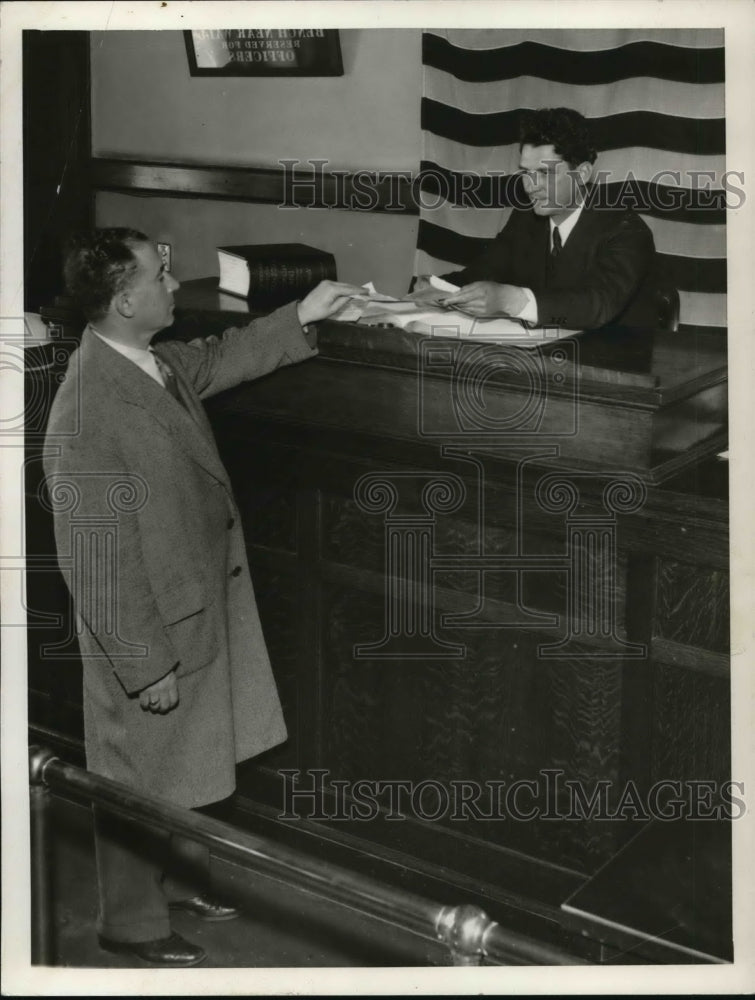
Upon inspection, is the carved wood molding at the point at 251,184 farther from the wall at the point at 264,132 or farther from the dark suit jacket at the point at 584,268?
the dark suit jacket at the point at 584,268

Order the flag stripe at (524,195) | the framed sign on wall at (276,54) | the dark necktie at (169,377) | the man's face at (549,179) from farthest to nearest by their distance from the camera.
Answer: the framed sign on wall at (276,54) < the flag stripe at (524,195) < the man's face at (549,179) < the dark necktie at (169,377)

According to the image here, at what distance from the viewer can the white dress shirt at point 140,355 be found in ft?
8.23

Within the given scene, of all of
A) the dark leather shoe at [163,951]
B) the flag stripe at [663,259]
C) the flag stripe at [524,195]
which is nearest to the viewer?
the dark leather shoe at [163,951]

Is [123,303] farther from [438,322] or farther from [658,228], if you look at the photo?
[658,228]

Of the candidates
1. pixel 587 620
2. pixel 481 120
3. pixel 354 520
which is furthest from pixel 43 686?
pixel 481 120

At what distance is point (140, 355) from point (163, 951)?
131 centimetres

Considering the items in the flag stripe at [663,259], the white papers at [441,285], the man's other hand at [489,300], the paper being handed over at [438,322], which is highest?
the flag stripe at [663,259]

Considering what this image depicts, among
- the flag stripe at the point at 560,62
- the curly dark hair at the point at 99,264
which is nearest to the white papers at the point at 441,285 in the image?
the curly dark hair at the point at 99,264

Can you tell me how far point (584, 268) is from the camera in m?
2.77

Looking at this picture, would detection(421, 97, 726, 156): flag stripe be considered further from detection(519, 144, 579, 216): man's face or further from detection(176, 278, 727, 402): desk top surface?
detection(176, 278, 727, 402): desk top surface

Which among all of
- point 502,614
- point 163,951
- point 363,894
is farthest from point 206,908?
point 363,894

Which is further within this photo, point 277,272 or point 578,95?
point 578,95

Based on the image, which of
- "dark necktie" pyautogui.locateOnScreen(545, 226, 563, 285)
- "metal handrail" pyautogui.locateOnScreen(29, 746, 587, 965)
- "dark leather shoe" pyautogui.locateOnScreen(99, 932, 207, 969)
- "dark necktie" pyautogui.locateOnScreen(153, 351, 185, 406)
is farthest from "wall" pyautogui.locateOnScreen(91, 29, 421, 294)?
"metal handrail" pyautogui.locateOnScreen(29, 746, 587, 965)

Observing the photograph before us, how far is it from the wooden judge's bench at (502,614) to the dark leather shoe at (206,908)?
21 cm
